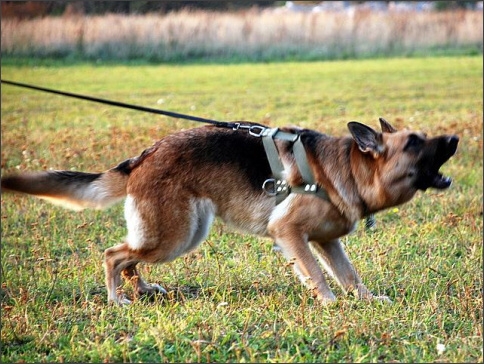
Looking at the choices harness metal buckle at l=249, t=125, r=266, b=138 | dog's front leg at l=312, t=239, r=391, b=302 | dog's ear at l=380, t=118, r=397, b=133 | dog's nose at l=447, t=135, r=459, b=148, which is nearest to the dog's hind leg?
harness metal buckle at l=249, t=125, r=266, b=138

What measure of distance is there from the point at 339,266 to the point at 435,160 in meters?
0.99

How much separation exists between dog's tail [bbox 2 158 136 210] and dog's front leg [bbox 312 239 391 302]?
1374 mm

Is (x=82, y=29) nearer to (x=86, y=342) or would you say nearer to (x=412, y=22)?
(x=412, y=22)

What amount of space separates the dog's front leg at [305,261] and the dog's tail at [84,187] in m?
1.15

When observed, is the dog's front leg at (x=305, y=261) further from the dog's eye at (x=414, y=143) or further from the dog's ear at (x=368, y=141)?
the dog's eye at (x=414, y=143)

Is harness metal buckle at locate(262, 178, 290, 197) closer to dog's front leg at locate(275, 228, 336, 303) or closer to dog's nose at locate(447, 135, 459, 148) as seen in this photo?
dog's front leg at locate(275, 228, 336, 303)

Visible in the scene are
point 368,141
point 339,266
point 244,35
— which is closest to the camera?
point 368,141

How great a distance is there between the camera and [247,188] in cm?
544

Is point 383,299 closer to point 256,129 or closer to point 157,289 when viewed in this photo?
point 256,129

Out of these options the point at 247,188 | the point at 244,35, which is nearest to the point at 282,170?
the point at 247,188

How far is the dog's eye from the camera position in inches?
203

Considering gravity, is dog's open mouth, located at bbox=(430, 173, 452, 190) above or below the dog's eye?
below

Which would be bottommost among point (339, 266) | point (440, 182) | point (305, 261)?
point (339, 266)

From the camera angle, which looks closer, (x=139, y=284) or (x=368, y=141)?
(x=368, y=141)
